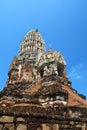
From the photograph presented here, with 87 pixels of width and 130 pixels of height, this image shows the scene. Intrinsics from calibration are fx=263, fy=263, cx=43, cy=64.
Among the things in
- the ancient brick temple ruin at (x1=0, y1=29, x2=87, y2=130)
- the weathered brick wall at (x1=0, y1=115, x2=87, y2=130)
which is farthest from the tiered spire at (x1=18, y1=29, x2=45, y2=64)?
the weathered brick wall at (x1=0, y1=115, x2=87, y2=130)

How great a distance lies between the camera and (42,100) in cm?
2366

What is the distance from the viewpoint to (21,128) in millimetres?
Answer: 10875

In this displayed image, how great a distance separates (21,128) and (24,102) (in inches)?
105

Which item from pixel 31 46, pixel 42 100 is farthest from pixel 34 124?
pixel 31 46

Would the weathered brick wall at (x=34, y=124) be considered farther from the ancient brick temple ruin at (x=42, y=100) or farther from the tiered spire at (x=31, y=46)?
the tiered spire at (x=31, y=46)

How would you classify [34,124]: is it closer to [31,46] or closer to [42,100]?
[42,100]

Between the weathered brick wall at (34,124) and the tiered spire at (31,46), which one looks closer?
the weathered brick wall at (34,124)

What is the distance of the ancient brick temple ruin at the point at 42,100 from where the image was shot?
11.1m

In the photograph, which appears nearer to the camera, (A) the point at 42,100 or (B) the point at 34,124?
(B) the point at 34,124

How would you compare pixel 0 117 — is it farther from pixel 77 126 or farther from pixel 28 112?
pixel 77 126

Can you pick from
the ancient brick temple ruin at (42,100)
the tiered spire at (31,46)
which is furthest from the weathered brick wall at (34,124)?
the tiered spire at (31,46)

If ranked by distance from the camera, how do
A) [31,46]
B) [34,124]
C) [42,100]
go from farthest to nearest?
[31,46]
[42,100]
[34,124]

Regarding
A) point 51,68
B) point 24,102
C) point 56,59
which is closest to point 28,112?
point 24,102

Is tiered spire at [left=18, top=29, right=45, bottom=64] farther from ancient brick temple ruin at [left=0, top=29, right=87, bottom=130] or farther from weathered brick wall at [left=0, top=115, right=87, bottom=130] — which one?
weathered brick wall at [left=0, top=115, right=87, bottom=130]
